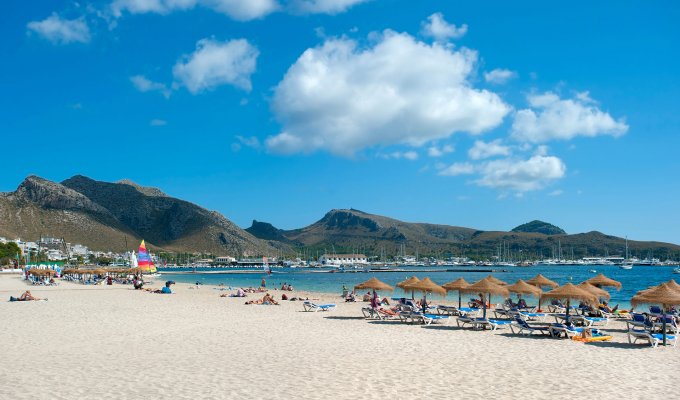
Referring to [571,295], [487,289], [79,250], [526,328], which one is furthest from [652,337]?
[79,250]

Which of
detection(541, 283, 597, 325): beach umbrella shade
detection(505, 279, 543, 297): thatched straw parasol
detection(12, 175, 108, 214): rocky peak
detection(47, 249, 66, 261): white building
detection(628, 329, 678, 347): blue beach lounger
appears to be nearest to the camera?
detection(628, 329, 678, 347): blue beach lounger

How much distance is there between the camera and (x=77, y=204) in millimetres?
185000

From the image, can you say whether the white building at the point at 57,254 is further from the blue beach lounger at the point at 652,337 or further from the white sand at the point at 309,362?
the blue beach lounger at the point at 652,337

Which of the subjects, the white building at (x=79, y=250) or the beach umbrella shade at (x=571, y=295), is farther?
the white building at (x=79, y=250)

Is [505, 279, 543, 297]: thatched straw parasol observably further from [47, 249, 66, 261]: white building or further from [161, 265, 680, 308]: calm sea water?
[47, 249, 66, 261]: white building

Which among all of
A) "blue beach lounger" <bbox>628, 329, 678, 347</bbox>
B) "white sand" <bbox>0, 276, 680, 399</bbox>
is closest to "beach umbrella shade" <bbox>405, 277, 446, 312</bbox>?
"white sand" <bbox>0, 276, 680, 399</bbox>

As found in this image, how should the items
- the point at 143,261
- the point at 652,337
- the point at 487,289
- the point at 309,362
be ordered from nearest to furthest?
the point at 309,362
the point at 652,337
the point at 487,289
the point at 143,261

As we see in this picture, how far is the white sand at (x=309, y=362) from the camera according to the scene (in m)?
9.69

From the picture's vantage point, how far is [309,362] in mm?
12508

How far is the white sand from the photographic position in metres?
9.69

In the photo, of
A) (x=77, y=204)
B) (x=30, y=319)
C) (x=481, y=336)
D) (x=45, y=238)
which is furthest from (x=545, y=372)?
(x=77, y=204)

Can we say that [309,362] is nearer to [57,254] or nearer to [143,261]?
[143,261]

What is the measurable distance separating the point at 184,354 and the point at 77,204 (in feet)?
628

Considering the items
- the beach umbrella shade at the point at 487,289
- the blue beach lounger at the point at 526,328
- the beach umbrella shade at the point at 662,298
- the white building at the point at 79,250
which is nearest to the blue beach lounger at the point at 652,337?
the beach umbrella shade at the point at 662,298
